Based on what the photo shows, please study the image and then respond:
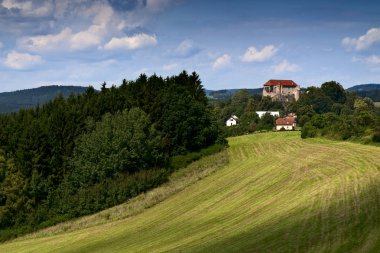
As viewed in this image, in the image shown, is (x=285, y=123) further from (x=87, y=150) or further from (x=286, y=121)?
(x=87, y=150)

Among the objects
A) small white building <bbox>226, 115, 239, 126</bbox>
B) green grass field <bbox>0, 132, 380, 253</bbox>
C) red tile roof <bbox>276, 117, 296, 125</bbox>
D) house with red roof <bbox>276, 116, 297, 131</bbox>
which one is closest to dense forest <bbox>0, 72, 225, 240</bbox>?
green grass field <bbox>0, 132, 380, 253</bbox>

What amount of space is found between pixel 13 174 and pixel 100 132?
39.0ft

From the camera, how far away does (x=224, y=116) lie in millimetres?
187625

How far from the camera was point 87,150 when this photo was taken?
59.0 meters

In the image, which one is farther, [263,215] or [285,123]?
[285,123]

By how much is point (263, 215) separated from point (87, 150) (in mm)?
33930

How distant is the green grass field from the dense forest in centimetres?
672

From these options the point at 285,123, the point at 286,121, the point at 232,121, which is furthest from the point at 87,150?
the point at 232,121

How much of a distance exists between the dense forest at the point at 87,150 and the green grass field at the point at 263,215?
6.72 metres

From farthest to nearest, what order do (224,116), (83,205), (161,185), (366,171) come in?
(224,116)
(161,185)
(83,205)
(366,171)

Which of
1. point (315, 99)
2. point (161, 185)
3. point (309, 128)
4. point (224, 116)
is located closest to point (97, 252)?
point (161, 185)

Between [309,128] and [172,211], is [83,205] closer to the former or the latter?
[172,211]

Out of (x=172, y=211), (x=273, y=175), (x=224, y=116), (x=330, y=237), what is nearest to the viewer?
(x=330, y=237)

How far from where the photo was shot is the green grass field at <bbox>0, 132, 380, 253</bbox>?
22295 millimetres
